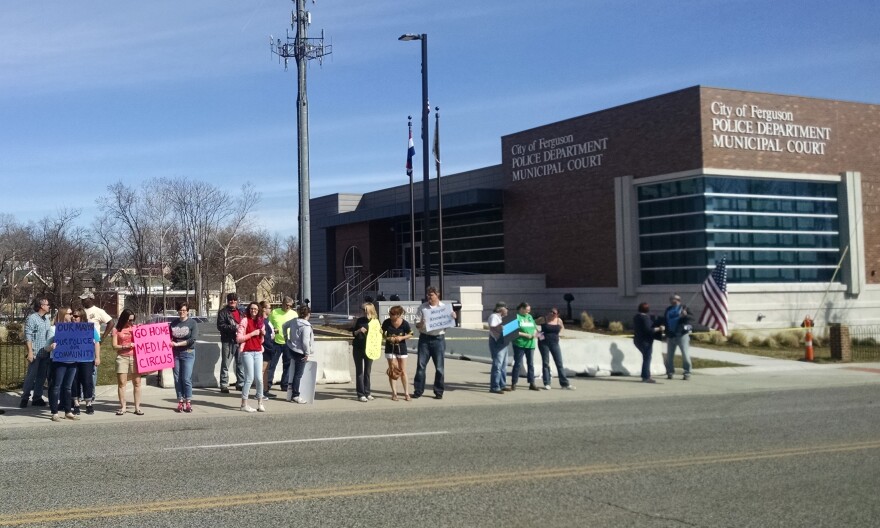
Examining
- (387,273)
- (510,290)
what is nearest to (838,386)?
(510,290)

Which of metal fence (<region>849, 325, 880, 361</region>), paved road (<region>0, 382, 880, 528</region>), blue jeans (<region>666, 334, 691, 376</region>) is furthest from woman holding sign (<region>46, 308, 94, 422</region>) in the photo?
metal fence (<region>849, 325, 880, 361</region>)

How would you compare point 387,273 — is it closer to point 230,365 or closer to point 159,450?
point 230,365

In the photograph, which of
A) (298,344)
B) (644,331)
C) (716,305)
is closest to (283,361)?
(298,344)

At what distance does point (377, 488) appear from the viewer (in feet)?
25.7

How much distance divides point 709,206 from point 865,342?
23.8 ft

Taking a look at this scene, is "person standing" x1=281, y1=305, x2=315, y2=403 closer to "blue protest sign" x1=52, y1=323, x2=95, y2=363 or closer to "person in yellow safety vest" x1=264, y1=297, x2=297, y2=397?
"person in yellow safety vest" x1=264, y1=297, x2=297, y2=397

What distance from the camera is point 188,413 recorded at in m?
14.0

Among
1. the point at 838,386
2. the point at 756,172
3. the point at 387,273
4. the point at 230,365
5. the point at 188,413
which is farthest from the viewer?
the point at 387,273

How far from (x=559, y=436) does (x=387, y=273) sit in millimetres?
37687

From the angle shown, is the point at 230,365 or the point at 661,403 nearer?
the point at 661,403

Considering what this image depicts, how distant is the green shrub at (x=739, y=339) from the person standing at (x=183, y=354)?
20730mm

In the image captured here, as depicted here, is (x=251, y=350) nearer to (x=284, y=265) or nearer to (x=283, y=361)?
(x=283, y=361)

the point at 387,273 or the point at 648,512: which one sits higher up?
the point at 387,273

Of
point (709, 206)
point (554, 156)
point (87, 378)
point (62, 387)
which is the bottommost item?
point (62, 387)
